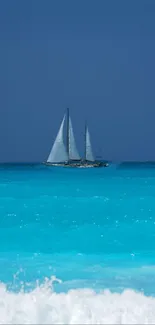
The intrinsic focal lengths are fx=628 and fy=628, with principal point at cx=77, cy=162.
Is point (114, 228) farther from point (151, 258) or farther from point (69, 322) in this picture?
point (69, 322)

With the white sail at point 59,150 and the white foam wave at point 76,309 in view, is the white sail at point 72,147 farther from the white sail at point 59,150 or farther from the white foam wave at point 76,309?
the white foam wave at point 76,309

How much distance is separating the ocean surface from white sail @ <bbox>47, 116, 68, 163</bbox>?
37.2 meters

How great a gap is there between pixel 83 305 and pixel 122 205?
24.8 m

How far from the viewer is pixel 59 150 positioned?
240 feet

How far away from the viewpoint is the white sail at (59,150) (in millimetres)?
71062

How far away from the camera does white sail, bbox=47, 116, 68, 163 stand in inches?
2798

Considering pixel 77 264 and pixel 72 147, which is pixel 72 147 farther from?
pixel 77 264

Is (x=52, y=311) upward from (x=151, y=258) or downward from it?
upward

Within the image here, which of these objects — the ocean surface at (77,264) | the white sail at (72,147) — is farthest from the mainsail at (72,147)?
the ocean surface at (77,264)

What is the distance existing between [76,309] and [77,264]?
6731mm

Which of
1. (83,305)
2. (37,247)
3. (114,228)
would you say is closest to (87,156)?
(114,228)

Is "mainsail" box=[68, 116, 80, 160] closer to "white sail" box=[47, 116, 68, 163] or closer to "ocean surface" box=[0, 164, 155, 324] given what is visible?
"white sail" box=[47, 116, 68, 163]

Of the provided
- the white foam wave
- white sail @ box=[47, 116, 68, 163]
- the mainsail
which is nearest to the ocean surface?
the white foam wave

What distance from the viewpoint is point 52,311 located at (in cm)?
942
